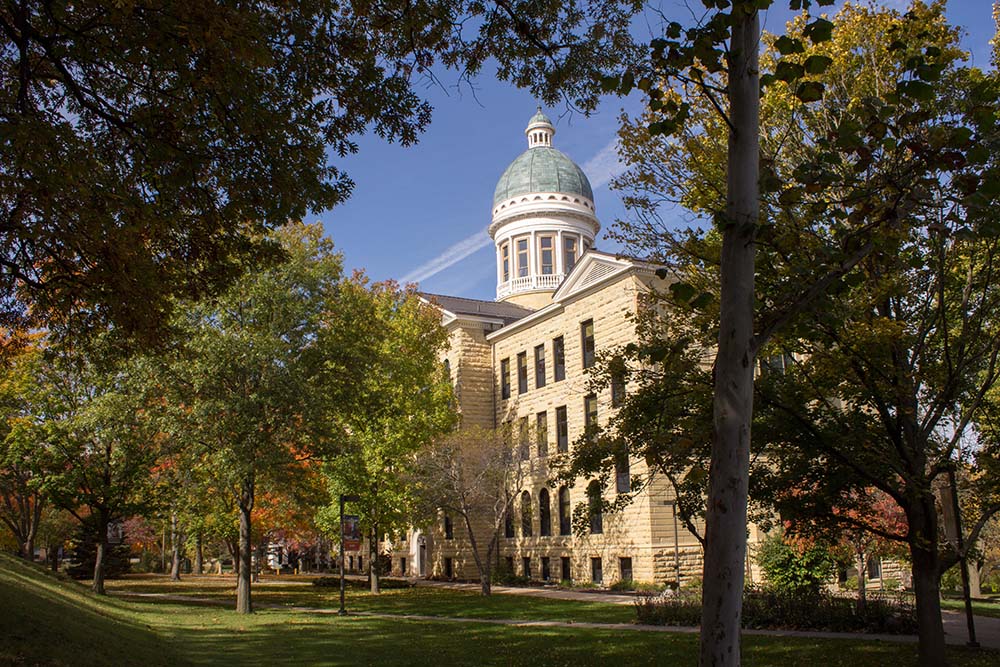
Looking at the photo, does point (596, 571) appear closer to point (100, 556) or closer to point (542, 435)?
point (542, 435)

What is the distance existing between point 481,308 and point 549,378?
32.7 feet

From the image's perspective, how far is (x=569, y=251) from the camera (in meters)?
57.3

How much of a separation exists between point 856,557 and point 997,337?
18635mm

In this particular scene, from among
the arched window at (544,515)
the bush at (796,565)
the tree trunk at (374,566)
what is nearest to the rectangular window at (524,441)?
the arched window at (544,515)

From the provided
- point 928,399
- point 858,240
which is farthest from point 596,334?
point 858,240

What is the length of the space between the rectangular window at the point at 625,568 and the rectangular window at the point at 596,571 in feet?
5.02

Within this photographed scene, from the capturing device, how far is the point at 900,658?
14016 millimetres

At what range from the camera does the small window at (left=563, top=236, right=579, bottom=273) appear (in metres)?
56.9

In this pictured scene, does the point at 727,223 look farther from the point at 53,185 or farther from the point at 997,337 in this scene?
the point at 997,337

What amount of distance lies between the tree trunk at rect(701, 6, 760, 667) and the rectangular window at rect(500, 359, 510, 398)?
40885 mm

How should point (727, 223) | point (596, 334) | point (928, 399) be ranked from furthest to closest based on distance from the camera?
point (596, 334) → point (928, 399) → point (727, 223)

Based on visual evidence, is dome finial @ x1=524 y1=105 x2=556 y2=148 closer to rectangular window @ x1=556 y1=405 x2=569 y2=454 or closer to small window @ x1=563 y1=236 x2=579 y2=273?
small window @ x1=563 y1=236 x2=579 y2=273

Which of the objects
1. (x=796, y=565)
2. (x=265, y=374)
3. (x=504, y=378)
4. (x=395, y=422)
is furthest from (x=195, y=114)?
(x=504, y=378)

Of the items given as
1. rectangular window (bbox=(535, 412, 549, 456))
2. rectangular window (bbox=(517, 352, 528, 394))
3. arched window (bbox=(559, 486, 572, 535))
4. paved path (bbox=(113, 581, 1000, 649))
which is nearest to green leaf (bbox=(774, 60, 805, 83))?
paved path (bbox=(113, 581, 1000, 649))
